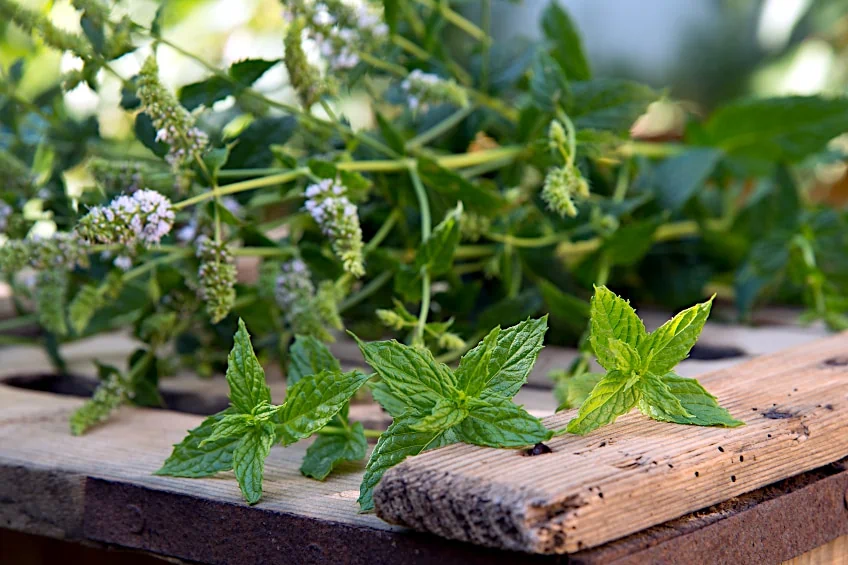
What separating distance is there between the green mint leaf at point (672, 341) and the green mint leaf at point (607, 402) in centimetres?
2

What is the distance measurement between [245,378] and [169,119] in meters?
0.16

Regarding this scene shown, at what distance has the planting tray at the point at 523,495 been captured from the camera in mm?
354

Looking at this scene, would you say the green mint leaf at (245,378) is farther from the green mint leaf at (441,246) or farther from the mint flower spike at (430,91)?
the mint flower spike at (430,91)

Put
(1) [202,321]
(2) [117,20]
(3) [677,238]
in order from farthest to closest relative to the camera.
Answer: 1. (3) [677,238]
2. (1) [202,321]
3. (2) [117,20]

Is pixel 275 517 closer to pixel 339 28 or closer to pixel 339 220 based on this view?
pixel 339 220

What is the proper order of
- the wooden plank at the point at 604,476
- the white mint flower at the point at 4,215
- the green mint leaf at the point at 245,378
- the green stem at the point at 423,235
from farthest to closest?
the white mint flower at the point at 4,215
the green stem at the point at 423,235
the green mint leaf at the point at 245,378
the wooden plank at the point at 604,476

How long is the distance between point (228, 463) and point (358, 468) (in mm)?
71

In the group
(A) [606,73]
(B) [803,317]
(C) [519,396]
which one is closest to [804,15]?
(A) [606,73]

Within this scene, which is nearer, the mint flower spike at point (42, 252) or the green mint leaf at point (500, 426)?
the green mint leaf at point (500, 426)

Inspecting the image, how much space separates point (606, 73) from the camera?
1229mm

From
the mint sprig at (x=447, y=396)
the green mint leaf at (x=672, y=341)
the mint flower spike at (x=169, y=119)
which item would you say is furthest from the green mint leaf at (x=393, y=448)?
the mint flower spike at (x=169, y=119)

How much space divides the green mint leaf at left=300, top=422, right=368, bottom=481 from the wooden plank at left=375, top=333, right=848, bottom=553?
100mm

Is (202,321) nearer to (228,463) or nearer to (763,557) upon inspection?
(228,463)

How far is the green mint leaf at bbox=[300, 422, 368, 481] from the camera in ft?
1.57
